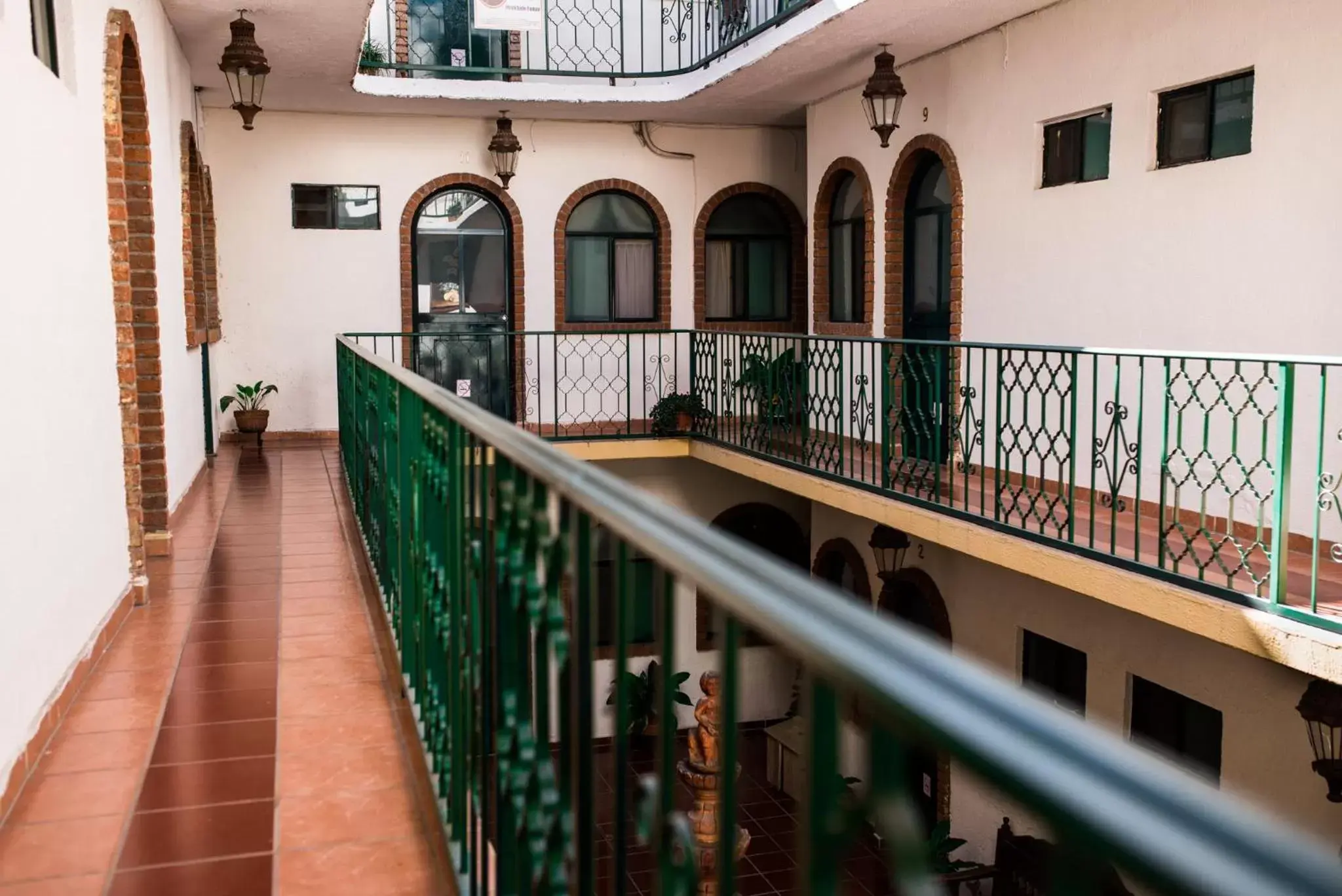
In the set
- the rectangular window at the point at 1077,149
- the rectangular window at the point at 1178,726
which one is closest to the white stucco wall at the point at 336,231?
the rectangular window at the point at 1077,149

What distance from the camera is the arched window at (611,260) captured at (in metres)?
14.6

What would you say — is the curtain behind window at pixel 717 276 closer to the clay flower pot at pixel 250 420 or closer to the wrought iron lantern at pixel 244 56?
the clay flower pot at pixel 250 420

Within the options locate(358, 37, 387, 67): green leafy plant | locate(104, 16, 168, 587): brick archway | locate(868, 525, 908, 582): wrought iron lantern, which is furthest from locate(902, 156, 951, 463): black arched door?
locate(104, 16, 168, 587): brick archway

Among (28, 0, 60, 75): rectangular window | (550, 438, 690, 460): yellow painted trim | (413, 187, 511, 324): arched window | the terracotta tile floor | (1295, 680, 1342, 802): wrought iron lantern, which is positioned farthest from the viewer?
(413, 187, 511, 324): arched window

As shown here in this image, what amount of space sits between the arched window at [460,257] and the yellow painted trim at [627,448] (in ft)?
8.40

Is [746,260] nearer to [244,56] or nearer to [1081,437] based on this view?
[1081,437]

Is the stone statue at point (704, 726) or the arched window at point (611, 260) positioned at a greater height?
the arched window at point (611, 260)

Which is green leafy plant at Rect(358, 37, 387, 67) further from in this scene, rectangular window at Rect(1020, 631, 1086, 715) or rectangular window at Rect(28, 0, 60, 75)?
rectangular window at Rect(1020, 631, 1086, 715)

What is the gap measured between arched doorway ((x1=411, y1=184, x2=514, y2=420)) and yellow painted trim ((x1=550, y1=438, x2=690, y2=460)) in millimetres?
1975

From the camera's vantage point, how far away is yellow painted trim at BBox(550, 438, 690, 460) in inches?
492

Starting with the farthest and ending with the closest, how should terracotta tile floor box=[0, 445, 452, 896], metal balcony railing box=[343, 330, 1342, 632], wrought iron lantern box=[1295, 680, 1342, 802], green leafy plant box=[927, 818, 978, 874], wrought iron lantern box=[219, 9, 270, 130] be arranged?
wrought iron lantern box=[219, 9, 270, 130] < green leafy plant box=[927, 818, 978, 874] < wrought iron lantern box=[1295, 680, 1342, 802] < metal balcony railing box=[343, 330, 1342, 632] < terracotta tile floor box=[0, 445, 452, 896]

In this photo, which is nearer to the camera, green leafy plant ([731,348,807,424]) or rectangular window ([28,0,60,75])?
rectangular window ([28,0,60,75])

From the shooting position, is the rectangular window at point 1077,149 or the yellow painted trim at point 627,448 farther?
the yellow painted trim at point 627,448

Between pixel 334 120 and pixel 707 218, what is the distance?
4.18 m
